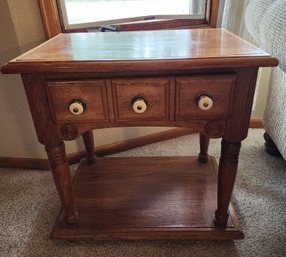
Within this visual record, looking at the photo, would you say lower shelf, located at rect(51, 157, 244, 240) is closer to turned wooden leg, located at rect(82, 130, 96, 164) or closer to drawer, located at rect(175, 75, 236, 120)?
turned wooden leg, located at rect(82, 130, 96, 164)

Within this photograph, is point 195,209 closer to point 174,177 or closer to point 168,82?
point 174,177

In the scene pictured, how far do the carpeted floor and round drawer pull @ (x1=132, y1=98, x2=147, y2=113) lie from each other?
45 centimetres

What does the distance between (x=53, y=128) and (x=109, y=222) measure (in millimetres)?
367

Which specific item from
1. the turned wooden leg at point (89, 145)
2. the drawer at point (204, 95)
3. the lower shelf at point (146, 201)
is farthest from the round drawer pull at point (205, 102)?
the turned wooden leg at point (89, 145)

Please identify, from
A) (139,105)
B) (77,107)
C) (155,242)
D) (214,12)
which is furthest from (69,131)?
(214,12)

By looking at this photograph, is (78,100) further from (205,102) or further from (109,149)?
(109,149)

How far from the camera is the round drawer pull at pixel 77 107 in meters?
0.59

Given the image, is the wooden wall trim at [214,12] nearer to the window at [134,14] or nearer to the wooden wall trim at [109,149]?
the window at [134,14]

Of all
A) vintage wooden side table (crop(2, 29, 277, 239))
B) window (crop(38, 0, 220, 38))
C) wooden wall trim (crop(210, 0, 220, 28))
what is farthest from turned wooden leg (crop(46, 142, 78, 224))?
wooden wall trim (crop(210, 0, 220, 28))

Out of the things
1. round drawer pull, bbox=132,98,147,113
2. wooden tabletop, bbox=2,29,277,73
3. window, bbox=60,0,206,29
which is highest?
window, bbox=60,0,206,29

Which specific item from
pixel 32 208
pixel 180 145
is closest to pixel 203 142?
pixel 180 145

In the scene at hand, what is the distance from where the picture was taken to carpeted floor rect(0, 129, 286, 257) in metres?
0.78

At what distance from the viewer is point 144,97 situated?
0.59 m

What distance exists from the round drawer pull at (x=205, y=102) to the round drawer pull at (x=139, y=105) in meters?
0.13
